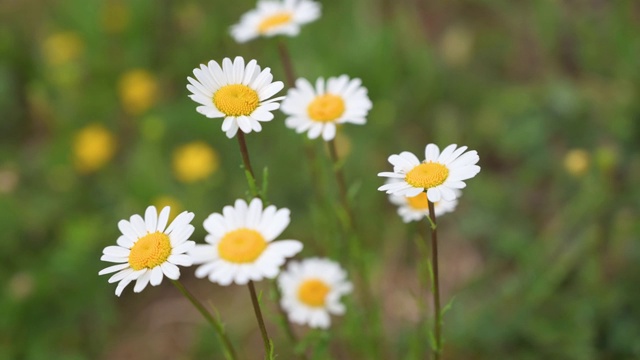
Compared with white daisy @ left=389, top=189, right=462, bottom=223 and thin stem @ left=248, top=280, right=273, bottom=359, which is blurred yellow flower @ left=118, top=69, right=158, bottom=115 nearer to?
white daisy @ left=389, top=189, right=462, bottom=223

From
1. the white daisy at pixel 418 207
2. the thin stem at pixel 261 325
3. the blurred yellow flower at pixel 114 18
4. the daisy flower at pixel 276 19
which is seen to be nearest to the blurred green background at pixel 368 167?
the blurred yellow flower at pixel 114 18

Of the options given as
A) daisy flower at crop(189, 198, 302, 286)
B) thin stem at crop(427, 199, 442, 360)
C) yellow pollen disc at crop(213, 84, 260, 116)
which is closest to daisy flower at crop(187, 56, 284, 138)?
yellow pollen disc at crop(213, 84, 260, 116)

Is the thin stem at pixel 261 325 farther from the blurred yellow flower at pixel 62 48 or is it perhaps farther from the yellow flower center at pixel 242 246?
the blurred yellow flower at pixel 62 48

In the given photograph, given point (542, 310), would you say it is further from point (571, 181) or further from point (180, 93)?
point (180, 93)

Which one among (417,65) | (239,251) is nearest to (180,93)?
(417,65)

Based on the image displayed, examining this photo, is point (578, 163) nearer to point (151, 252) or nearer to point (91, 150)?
point (151, 252)


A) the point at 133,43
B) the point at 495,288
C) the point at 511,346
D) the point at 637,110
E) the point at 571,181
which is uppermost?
the point at 133,43

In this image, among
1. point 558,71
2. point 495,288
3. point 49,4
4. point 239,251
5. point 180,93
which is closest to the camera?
point 239,251
